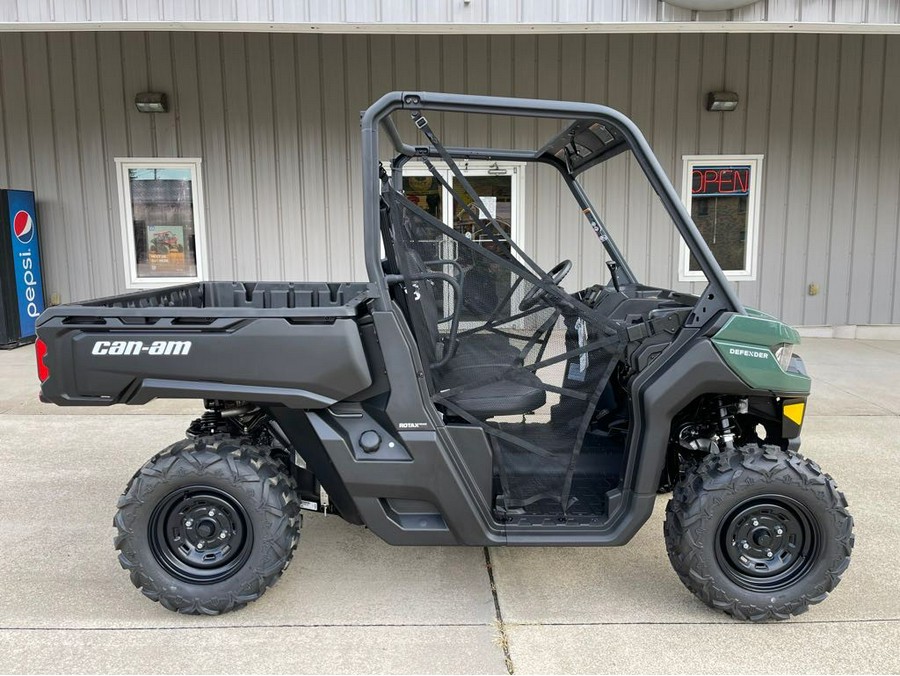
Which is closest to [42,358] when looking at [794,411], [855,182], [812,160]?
[794,411]

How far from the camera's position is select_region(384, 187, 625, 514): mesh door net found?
2588 mm

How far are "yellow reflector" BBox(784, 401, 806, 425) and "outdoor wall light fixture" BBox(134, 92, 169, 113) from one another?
8.02 metres

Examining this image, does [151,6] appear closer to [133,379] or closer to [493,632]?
[133,379]

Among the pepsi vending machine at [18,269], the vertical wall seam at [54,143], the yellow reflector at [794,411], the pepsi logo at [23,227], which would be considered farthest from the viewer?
the vertical wall seam at [54,143]

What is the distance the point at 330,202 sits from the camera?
8594 mm

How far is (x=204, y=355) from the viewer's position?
2.49m

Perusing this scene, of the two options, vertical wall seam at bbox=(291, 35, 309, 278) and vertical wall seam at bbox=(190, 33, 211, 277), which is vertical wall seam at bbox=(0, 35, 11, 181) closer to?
vertical wall seam at bbox=(190, 33, 211, 277)

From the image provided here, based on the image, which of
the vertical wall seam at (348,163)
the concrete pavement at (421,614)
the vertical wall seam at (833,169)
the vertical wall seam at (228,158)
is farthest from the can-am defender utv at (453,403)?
the vertical wall seam at (833,169)

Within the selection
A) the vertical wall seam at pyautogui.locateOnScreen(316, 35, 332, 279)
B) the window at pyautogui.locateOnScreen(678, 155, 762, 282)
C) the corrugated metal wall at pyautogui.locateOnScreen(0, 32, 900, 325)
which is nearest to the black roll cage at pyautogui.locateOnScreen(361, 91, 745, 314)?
the corrugated metal wall at pyautogui.locateOnScreen(0, 32, 900, 325)

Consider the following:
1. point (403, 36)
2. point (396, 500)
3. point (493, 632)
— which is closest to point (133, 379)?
point (396, 500)

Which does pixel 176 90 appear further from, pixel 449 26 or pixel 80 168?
pixel 449 26

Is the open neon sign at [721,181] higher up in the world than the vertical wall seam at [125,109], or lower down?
lower down

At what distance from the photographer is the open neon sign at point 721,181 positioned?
8.70 m

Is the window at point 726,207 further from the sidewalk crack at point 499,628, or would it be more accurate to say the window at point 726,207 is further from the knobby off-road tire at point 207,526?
the knobby off-road tire at point 207,526
